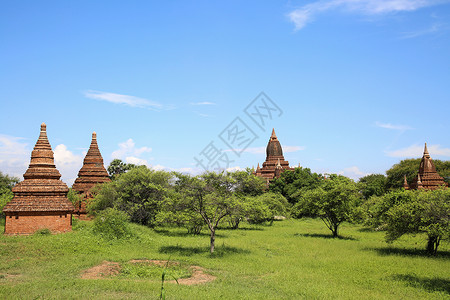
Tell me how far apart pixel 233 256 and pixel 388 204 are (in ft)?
37.7

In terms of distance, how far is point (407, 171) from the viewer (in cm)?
6562

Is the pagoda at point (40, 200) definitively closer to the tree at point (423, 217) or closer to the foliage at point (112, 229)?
the foliage at point (112, 229)

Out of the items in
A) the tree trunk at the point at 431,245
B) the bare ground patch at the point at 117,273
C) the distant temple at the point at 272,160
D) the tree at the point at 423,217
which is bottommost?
the bare ground patch at the point at 117,273

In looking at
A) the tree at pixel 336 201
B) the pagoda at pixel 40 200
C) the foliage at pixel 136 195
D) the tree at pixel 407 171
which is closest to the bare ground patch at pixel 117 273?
the pagoda at pixel 40 200

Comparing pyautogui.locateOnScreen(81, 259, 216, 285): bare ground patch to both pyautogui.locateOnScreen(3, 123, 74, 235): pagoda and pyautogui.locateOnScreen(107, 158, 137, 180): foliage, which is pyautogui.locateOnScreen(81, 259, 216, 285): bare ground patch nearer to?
pyautogui.locateOnScreen(3, 123, 74, 235): pagoda

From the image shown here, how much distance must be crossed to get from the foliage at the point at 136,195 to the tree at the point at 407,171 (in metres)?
44.4

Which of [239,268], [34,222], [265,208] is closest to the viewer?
[239,268]

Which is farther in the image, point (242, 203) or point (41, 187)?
point (41, 187)

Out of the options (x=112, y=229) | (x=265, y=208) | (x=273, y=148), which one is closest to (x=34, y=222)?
(x=112, y=229)

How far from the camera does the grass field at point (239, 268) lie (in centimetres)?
1252

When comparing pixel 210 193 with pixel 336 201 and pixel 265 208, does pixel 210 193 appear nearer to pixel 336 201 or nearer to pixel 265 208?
pixel 265 208

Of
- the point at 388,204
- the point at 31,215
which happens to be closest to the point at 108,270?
the point at 31,215

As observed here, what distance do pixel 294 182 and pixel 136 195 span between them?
28730mm

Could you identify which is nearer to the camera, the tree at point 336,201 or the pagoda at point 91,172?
the tree at point 336,201
